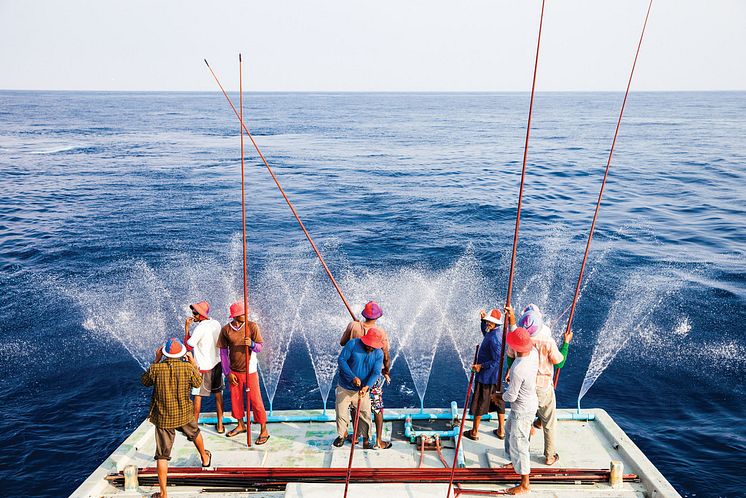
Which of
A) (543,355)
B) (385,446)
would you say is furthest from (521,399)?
(385,446)

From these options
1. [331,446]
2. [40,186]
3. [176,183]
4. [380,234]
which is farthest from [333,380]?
[40,186]

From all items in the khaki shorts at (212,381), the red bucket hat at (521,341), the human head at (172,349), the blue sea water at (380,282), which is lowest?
the blue sea water at (380,282)

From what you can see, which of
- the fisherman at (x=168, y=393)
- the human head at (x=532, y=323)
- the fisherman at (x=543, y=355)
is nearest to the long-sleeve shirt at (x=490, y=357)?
the fisherman at (x=543, y=355)

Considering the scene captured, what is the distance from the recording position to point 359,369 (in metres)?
6.06

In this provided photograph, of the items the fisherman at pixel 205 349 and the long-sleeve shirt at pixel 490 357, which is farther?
the fisherman at pixel 205 349

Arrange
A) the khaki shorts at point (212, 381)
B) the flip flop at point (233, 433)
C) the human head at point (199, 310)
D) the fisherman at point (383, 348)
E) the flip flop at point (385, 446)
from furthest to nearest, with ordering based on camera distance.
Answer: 1. the flip flop at point (233, 433)
2. the khaki shorts at point (212, 381)
3. the flip flop at point (385, 446)
4. the human head at point (199, 310)
5. the fisherman at point (383, 348)

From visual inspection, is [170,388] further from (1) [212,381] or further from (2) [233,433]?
(2) [233,433]

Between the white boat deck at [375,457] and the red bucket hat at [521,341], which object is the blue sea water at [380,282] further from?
the red bucket hat at [521,341]

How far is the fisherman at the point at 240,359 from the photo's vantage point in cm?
644

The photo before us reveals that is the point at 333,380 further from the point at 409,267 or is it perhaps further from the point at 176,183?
the point at 176,183

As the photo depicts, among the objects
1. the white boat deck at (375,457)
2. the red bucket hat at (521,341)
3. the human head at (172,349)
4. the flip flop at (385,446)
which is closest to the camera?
the red bucket hat at (521,341)

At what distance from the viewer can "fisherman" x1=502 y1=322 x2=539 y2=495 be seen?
5543mm

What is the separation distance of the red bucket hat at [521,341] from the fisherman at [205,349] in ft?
12.4

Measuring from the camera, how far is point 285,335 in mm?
12586
